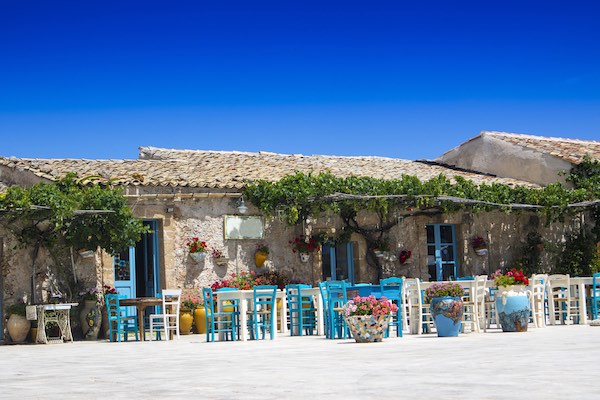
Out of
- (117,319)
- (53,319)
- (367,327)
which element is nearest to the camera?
(367,327)

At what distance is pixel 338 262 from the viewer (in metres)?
19.0

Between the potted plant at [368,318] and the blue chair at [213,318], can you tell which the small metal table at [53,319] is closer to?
the blue chair at [213,318]

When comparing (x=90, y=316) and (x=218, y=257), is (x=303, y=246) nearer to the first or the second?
(x=218, y=257)

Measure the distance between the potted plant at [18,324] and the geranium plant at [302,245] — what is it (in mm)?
5201

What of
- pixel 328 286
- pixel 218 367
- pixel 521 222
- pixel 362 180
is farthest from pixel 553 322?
pixel 218 367

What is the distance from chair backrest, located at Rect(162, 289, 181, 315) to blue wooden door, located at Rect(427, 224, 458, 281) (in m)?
6.23

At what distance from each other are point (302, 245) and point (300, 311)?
3.98 metres

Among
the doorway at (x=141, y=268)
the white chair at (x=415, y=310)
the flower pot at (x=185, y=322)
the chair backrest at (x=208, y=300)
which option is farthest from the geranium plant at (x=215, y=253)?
the white chair at (x=415, y=310)

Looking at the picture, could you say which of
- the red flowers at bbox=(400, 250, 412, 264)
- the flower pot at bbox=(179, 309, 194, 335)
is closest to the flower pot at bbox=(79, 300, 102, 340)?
the flower pot at bbox=(179, 309, 194, 335)

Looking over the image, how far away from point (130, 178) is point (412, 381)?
433 inches

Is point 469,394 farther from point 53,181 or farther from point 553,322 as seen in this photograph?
point 53,181

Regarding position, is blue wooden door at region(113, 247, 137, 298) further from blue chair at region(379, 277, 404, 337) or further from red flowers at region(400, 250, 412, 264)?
blue chair at region(379, 277, 404, 337)

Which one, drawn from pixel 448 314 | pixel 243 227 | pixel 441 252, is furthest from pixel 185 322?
pixel 441 252

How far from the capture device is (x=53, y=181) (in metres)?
16.1
